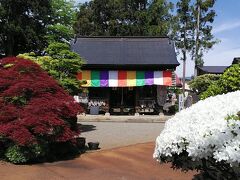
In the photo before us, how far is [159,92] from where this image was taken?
92.7ft

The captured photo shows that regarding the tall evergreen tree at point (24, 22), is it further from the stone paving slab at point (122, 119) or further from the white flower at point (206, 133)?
the white flower at point (206, 133)

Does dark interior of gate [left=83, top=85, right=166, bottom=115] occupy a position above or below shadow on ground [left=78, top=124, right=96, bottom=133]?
above

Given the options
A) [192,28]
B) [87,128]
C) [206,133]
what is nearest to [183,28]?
[192,28]

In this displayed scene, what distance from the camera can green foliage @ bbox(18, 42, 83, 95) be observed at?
18.4 meters

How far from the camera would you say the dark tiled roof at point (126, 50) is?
2738 cm

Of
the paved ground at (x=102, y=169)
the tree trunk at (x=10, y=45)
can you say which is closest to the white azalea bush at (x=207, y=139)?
the paved ground at (x=102, y=169)

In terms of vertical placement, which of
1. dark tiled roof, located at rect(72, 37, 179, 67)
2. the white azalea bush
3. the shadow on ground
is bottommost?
the shadow on ground

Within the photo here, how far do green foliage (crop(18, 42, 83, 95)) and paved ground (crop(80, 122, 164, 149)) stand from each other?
2309 millimetres

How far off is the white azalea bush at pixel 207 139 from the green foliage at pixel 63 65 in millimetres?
13573

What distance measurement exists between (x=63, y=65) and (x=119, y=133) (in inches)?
156

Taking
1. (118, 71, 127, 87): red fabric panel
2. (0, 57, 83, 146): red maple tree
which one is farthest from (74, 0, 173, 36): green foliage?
(0, 57, 83, 146): red maple tree

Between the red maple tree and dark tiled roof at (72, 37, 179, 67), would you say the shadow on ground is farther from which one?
the red maple tree

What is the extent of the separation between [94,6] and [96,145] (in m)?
37.0

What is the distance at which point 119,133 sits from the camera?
18984 millimetres
